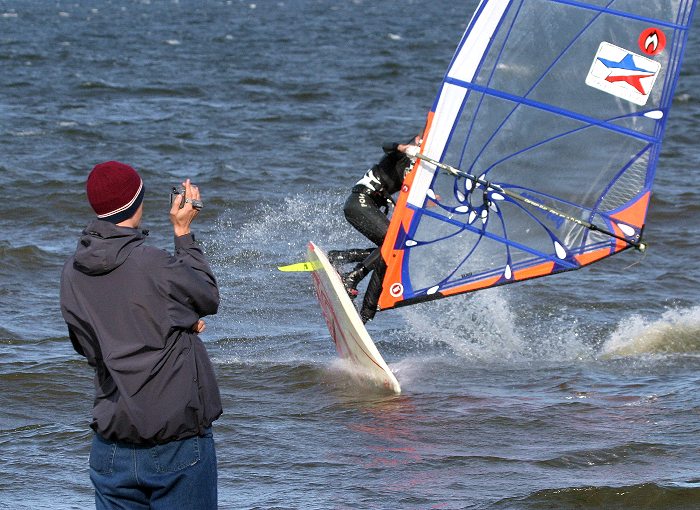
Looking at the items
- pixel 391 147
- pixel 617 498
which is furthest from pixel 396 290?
pixel 617 498

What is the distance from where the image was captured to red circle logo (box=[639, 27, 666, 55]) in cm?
749

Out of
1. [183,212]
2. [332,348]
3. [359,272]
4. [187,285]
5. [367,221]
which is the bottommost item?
[332,348]

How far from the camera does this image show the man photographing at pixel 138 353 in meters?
3.69

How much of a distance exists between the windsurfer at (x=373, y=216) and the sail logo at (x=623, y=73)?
4.26 feet

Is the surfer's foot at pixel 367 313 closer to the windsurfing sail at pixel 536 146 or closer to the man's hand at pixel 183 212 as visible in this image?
the windsurfing sail at pixel 536 146

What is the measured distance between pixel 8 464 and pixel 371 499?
195 cm

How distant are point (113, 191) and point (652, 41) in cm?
474

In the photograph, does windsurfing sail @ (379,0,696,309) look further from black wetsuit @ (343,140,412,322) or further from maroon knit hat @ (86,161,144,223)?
maroon knit hat @ (86,161,144,223)

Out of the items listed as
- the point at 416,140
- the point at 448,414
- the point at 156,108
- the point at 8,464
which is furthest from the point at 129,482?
the point at 156,108

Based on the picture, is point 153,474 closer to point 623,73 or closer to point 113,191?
point 113,191

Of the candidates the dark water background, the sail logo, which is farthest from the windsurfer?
the sail logo

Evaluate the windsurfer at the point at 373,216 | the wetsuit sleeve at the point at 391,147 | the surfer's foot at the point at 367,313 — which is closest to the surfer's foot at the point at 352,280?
the windsurfer at the point at 373,216

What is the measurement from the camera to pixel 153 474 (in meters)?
3.71

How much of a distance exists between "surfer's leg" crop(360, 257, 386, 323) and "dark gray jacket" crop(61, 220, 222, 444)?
178 inches
